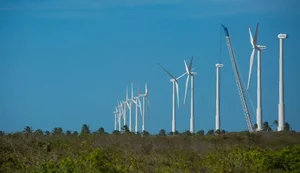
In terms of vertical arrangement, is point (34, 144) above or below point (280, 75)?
below

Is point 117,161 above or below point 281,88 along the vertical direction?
below

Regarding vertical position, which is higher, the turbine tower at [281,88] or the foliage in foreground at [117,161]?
the turbine tower at [281,88]

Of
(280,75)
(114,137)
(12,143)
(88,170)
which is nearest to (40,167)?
(88,170)

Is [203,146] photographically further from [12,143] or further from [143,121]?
[143,121]

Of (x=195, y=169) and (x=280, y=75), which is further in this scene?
(x=280, y=75)

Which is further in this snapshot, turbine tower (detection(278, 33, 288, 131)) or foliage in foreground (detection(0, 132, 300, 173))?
turbine tower (detection(278, 33, 288, 131))

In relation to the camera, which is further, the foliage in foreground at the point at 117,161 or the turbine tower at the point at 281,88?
the turbine tower at the point at 281,88

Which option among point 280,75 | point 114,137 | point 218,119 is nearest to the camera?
point 114,137

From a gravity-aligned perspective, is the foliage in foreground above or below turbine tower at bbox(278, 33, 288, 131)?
below

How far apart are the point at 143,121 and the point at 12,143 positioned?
65111mm

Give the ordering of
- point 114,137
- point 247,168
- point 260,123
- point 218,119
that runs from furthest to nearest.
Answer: point 218,119 → point 260,123 → point 114,137 → point 247,168

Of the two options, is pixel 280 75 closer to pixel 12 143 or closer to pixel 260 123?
pixel 260 123

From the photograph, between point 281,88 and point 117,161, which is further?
point 281,88

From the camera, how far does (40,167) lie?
1361 inches
